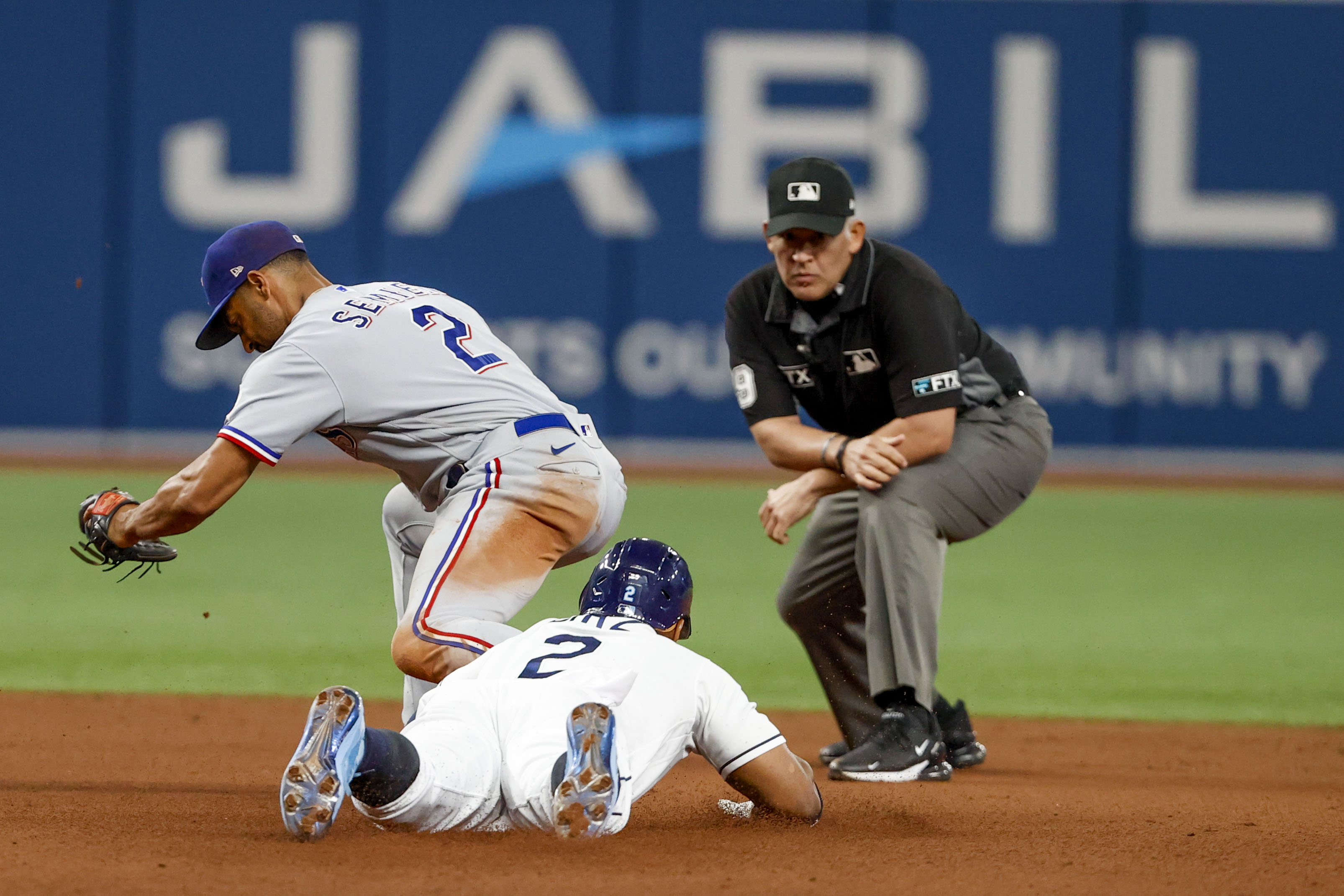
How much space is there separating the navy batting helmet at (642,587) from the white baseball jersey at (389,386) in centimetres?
71

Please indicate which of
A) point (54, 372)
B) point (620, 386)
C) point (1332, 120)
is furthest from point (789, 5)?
point (54, 372)

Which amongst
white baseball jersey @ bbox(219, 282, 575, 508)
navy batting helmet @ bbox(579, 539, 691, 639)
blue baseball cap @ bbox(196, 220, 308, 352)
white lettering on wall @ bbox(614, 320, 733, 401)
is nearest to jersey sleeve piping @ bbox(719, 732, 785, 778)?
navy batting helmet @ bbox(579, 539, 691, 639)

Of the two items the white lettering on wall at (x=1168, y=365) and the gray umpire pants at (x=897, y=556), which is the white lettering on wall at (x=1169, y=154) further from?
the gray umpire pants at (x=897, y=556)

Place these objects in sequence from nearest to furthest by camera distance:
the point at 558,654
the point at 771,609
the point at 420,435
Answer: the point at 558,654, the point at 420,435, the point at 771,609

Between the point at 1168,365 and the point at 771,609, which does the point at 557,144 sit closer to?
the point at 1168,365

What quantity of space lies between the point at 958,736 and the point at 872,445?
41.9 inches

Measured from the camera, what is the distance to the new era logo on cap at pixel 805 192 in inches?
204

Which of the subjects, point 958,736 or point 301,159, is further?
point 301,159

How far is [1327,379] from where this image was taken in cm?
1706

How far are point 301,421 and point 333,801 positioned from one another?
3.99 feet

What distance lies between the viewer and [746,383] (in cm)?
564

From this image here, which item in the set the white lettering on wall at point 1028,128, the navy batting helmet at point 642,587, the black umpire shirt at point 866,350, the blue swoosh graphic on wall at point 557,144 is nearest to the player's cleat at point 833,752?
the black umpire shirt at point 866,350

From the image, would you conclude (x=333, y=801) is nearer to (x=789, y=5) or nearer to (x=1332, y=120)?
(x=789, y=5)

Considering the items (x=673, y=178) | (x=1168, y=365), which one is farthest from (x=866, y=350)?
(x=1168, y=365)
